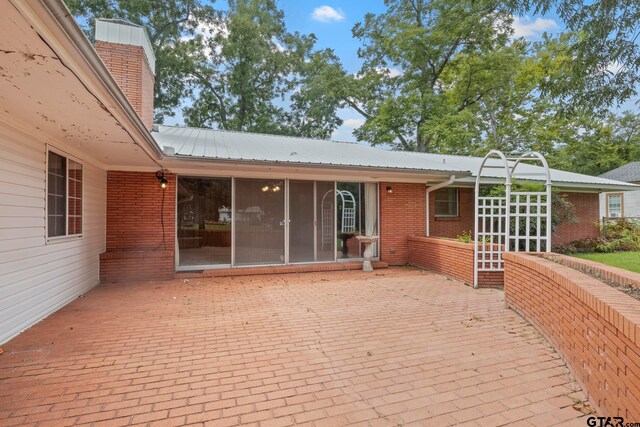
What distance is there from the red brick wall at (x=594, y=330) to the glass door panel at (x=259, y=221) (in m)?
5.38

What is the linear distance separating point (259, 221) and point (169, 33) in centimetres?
1819

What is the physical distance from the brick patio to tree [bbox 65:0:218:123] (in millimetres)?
17883

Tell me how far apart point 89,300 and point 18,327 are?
5.06 feet

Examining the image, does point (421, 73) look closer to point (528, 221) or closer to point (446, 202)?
point (446, 202)

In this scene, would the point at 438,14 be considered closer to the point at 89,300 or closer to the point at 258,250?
the point at 258,250

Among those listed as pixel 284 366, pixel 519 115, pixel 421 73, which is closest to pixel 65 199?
pixel 284 366

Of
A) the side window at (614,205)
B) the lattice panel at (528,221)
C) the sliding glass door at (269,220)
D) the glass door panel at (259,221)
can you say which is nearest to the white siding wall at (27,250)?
the sliding glass door at (269,220)

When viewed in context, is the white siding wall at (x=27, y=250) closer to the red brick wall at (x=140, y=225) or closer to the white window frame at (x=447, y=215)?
the red brick wall at (x=140, y=225)

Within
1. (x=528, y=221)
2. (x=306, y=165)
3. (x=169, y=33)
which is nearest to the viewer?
(x=528, y=221)

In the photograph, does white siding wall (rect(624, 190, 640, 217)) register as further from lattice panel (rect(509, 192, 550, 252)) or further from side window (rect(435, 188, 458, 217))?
side window (rect(435, 188, 458, 217))

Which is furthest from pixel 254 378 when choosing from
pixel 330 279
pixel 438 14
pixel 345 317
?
pixel 438 14

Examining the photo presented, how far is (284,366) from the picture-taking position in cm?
310

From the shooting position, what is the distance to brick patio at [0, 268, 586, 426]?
2373 millimetres

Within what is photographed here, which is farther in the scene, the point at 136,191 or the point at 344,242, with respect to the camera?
the point at 344,242
